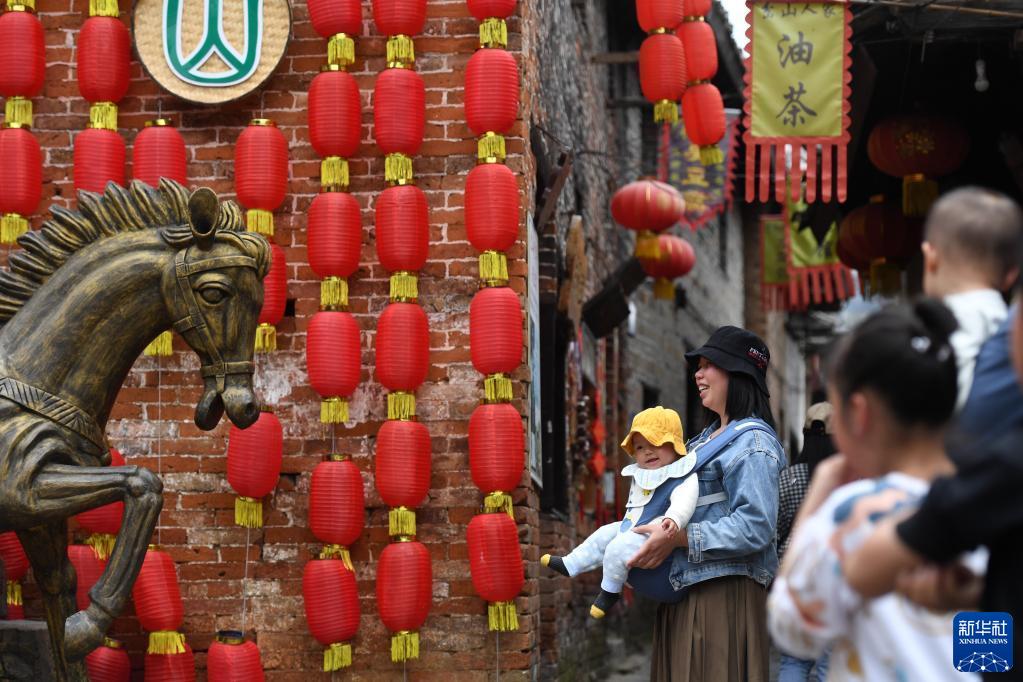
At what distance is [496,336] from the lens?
7145 millimetres

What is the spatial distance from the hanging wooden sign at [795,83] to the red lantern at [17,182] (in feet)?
13.7

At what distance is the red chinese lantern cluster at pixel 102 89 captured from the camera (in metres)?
7.45

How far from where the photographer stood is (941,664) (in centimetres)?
242

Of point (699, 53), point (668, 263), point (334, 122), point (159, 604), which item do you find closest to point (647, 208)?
point (668, 263)

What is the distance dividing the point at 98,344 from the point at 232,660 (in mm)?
2094

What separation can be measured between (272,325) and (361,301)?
0.49 metres

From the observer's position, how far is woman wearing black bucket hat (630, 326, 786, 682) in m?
4.75

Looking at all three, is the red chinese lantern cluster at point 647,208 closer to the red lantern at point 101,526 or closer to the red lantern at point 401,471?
the red lantern at point 401,471

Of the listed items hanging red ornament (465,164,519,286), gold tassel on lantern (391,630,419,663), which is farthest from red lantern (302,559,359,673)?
hanging red ornament (465,164,519,286)

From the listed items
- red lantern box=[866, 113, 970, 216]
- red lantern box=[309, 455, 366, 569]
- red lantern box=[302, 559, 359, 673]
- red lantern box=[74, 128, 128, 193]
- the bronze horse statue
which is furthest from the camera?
red lantern box=[866, 113, 970, 216]

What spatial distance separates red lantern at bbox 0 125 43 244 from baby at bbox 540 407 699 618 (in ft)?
13.0

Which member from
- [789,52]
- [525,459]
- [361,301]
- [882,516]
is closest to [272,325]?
[361,301]

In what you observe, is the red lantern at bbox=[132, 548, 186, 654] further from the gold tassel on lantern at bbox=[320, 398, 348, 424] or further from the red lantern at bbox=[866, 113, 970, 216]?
the red lantern at bbox=[866, 113, 970, 216]

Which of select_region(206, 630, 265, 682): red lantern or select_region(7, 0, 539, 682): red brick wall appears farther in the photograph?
select_region(7, 0, 539, 682): red brick wall
